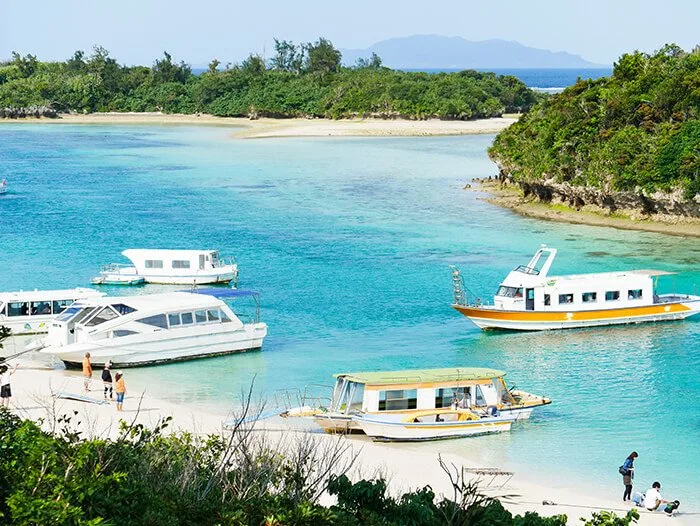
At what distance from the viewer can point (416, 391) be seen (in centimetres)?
2992

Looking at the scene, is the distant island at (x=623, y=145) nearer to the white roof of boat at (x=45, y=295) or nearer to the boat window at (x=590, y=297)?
the boat window at (x=590, y=297)

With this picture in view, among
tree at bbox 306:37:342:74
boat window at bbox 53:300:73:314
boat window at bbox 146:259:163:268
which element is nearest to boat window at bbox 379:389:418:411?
→ boat window at bbox 53:300:73:314

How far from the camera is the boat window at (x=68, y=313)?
120ft

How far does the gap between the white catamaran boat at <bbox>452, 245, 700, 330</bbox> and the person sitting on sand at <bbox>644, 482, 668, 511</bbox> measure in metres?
17.6

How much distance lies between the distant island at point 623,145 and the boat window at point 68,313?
36314mm

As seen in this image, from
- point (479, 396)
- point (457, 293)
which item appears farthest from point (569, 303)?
point (479, 396)

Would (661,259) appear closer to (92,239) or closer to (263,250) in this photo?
(263,250)

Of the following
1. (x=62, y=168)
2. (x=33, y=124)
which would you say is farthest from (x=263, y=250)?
(x=33, y=124)

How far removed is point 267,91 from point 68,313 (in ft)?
450

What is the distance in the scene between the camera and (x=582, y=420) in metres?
31.0

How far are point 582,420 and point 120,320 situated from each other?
14.8m

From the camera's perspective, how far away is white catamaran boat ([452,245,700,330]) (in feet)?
137

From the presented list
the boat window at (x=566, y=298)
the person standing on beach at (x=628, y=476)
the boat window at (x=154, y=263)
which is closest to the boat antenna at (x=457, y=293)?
the boat window at (x=566, y=298)

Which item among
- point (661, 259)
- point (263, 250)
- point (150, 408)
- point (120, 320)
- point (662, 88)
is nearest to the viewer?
point (150, 408)
